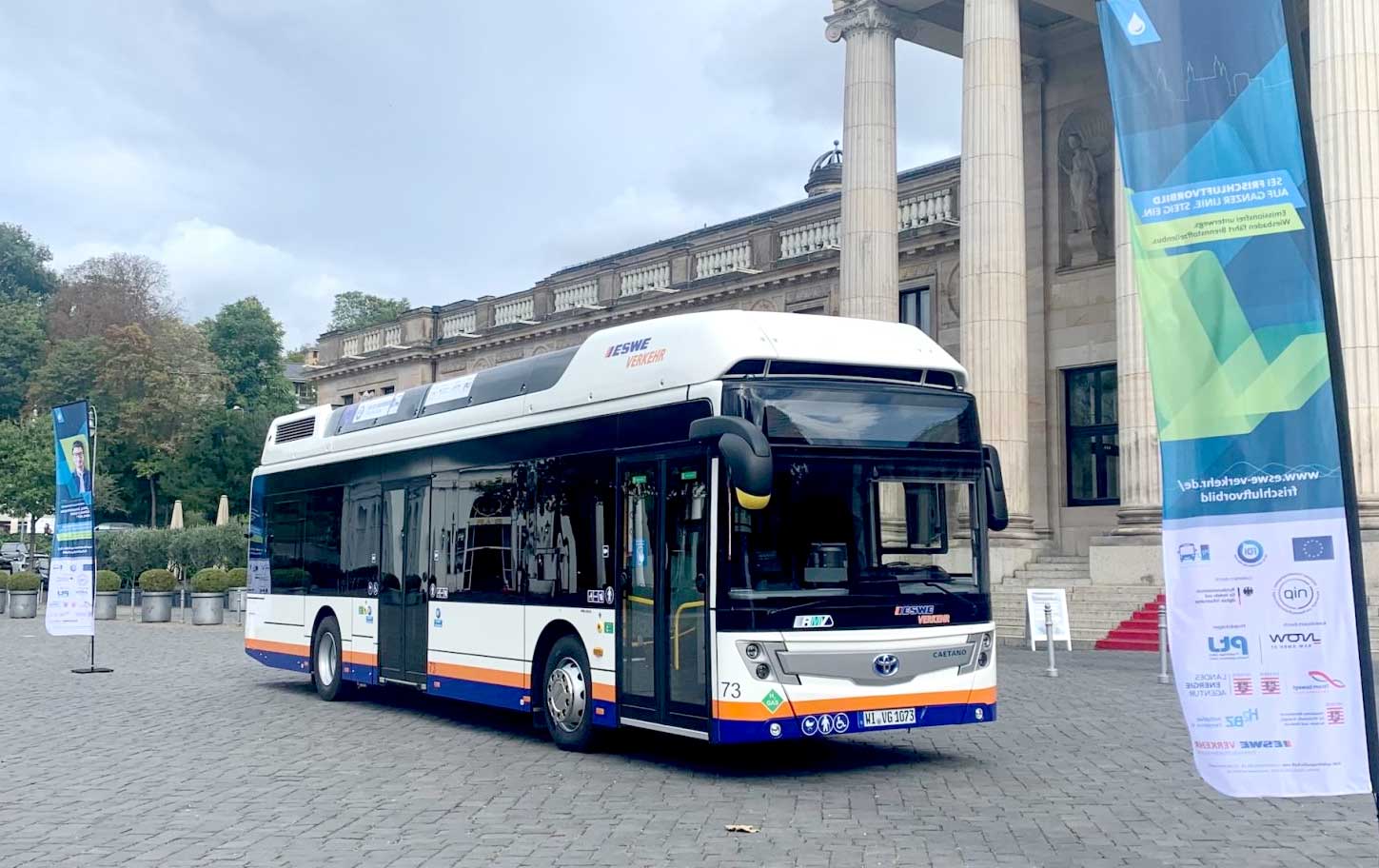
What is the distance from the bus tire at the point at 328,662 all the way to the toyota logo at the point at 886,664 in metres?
8.03

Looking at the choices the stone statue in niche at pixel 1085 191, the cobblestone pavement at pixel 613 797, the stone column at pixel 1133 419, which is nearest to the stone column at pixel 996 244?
the stone column at pixel 1133 419

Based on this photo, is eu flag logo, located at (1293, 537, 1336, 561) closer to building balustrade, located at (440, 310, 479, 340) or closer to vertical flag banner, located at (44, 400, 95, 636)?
vertical flag banner, located at (44, 400, 95, 636)

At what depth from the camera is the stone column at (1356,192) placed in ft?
71.0

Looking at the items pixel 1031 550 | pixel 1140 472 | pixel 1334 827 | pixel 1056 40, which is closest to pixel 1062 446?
pixel 1031 550

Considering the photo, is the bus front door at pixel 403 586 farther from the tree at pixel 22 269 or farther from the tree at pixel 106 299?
the tree at pixel 22 269

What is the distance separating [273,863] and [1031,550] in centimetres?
2188

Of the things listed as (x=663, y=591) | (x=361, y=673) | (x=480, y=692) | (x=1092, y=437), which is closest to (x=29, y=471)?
(x=1092, y=437)

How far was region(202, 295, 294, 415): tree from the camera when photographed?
277ft

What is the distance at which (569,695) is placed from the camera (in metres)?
12.2

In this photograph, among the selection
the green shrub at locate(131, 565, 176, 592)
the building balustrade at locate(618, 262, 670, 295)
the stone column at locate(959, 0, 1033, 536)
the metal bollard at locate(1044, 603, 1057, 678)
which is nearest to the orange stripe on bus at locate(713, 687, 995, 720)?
the metal bollard at locate(1044, 603, 1057, 678)

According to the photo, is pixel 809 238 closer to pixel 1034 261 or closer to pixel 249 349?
pixel 1034 261

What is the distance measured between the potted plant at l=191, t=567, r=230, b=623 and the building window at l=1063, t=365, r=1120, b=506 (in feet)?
64.5

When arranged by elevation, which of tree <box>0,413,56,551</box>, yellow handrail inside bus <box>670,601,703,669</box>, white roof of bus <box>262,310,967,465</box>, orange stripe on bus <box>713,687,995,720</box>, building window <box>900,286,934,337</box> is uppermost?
building window <box>900,286,934,337</box>

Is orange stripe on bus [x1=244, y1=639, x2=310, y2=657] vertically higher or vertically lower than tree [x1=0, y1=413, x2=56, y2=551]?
lower
